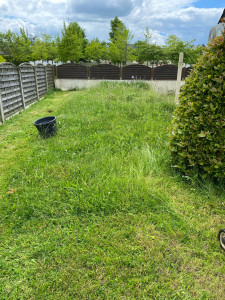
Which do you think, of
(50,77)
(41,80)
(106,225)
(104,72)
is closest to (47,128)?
(106,225)

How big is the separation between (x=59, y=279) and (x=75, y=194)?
39.8 inches

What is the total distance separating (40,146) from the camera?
12.8 ft

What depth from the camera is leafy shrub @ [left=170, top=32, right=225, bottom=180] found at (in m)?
2.37

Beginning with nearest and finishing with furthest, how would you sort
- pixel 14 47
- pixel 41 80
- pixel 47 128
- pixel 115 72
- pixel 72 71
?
pixel 47 128 < pixel 41 80 < pixel 115 72 < pixel 72 71 < pixel 14 47

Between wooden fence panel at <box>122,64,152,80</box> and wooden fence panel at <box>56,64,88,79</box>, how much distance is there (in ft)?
8.71

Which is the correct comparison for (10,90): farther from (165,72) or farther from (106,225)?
(165,72)

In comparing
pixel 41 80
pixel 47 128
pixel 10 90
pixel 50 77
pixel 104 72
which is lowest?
pixel 47 128

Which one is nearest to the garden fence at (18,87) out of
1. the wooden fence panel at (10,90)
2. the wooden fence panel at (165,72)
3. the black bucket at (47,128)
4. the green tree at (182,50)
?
the wooden fence panel at (10,90)

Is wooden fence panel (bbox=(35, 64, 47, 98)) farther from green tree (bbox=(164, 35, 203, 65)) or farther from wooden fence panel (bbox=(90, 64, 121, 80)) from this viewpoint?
green tree (bbox=(164, 35, 203, 65))

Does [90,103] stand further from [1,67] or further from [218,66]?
[218,66]

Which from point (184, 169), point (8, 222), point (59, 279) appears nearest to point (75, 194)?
point (8, 222)

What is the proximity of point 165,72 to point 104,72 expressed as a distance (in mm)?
4029

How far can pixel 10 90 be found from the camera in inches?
249

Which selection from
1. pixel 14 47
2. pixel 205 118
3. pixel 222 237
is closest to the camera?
pixel 222 237
